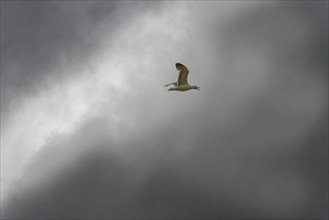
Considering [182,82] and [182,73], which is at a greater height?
[182,73]

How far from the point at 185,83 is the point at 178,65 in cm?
484

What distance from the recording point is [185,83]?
3164 inches

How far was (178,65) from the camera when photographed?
76812 millimetres

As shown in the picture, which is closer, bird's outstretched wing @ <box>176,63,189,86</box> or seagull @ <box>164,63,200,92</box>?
bird's outstretched wing @ <box>176,63,189,86</box>

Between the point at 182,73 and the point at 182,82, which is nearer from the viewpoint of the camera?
the point at 182,73

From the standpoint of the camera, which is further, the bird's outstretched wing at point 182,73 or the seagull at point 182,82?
the seagull at point 182,82
